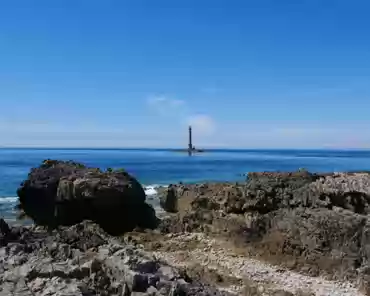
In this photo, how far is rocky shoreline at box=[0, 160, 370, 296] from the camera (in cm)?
902

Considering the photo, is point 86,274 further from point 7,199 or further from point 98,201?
point 7,199

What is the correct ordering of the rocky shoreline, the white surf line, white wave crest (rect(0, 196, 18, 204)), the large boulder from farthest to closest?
1. white wave crest (rect(0, 196, 18, 204))
2. the large boulder
3. the white surf line
4. the rocky shoreline

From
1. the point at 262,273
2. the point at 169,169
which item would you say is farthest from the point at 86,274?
the point at 169,169

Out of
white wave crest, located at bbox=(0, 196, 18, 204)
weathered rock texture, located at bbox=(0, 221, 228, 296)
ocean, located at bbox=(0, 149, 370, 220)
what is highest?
weathered rock texture, located at bbox=(0, 221, 228, 296)

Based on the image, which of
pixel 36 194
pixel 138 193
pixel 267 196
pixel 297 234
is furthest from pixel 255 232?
pixel 36 194

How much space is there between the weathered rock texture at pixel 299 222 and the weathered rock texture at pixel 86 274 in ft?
24.5

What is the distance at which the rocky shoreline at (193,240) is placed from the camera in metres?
9.02

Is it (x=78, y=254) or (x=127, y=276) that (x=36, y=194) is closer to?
(x=78, y=254)

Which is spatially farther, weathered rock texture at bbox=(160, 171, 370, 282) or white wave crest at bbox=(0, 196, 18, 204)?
white wave crest at bbox=(0, 196, 18, 204)

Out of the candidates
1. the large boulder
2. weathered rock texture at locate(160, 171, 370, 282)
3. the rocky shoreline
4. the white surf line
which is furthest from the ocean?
the white surf line

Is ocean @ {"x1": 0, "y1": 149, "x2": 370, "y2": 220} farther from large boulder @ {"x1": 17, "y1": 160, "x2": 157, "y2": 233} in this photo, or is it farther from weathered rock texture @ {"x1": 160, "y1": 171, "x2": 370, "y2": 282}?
weathered rock texture @ {"x1": 160, "y1": 171, "x2": 370, "y2": 282}

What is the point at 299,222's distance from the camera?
16.9 m

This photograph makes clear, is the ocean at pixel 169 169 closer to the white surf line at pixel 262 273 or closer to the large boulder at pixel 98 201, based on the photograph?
the large boulder at pixel 98 201

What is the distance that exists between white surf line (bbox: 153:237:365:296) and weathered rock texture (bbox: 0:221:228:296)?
5085 millimetres
